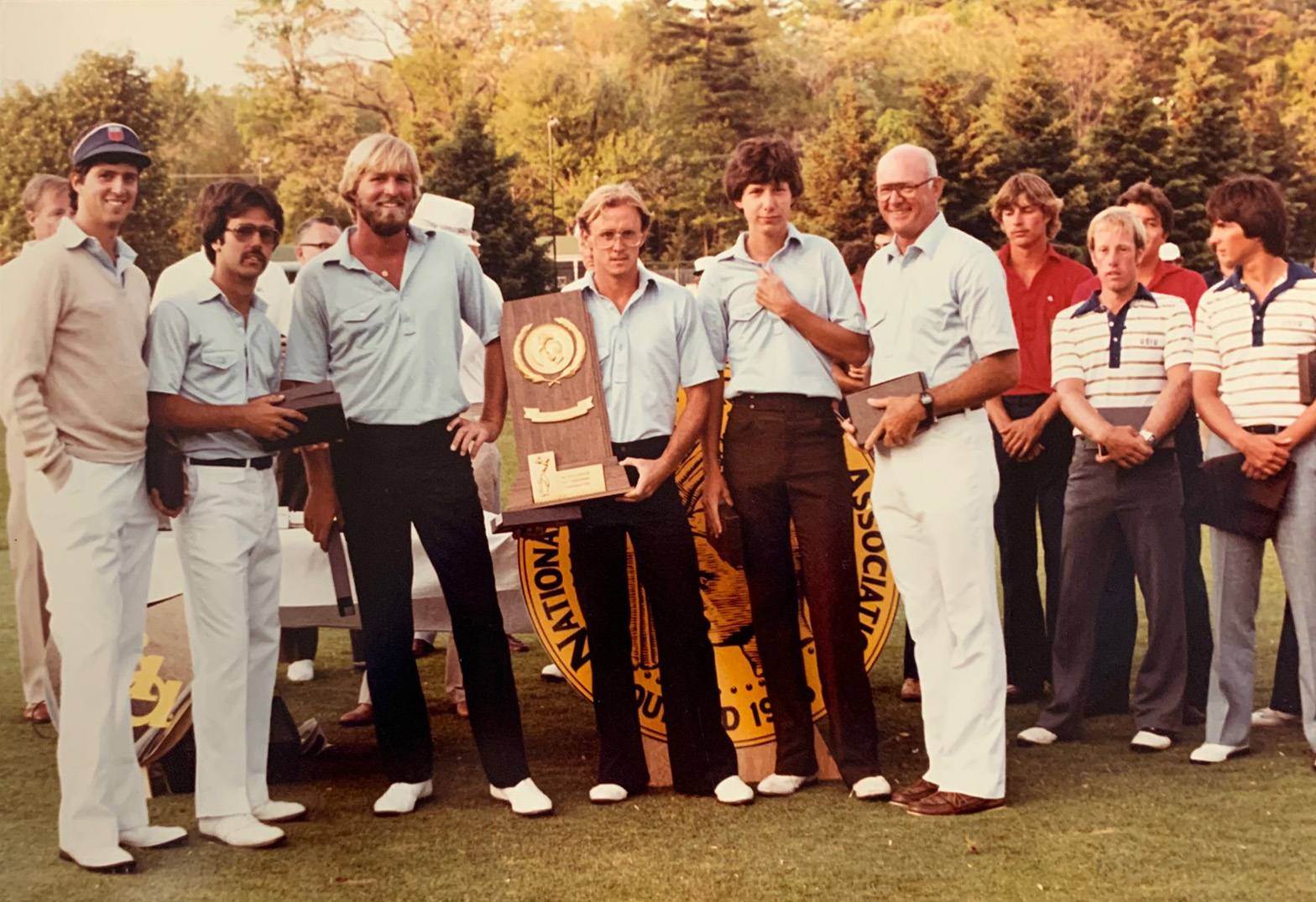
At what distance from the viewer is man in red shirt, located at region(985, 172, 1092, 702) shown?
549cm

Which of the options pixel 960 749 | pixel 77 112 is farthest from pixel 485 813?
pixel 77 112

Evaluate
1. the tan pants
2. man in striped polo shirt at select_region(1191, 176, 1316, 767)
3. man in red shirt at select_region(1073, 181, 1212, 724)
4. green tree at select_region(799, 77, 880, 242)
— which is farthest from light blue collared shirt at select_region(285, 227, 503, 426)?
green tree at select_region(799, 77, 880, 242)

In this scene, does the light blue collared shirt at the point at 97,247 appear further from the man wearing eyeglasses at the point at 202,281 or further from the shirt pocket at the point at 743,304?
the shirt pocket at the point at 743,304

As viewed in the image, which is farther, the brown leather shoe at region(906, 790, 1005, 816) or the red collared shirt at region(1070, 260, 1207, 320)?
the red collared shirt at region(1070, 260, 1207, 320)

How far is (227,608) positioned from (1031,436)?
2912 mm

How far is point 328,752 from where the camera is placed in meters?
4.98

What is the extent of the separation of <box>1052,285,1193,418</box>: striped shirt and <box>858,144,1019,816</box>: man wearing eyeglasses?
2.83 ft

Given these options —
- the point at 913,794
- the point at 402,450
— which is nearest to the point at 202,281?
the point at 402,450

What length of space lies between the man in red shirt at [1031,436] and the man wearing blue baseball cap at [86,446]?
313cm

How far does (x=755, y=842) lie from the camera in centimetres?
394

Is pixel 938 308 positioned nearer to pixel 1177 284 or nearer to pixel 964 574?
pixel 964 574

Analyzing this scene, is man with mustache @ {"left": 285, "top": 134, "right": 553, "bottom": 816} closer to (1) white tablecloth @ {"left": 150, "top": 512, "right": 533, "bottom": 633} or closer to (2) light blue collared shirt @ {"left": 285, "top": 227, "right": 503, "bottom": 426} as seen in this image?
(2) light blue collared shirt @ {"left": 285, "top": 227, "right": 503, "bottom": 426}

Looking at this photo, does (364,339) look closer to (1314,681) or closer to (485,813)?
(485,813)

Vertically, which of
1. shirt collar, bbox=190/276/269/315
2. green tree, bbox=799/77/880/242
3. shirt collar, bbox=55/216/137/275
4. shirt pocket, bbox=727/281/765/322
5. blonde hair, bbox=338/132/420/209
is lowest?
shirt pocket, bbox=727/281/765/322
